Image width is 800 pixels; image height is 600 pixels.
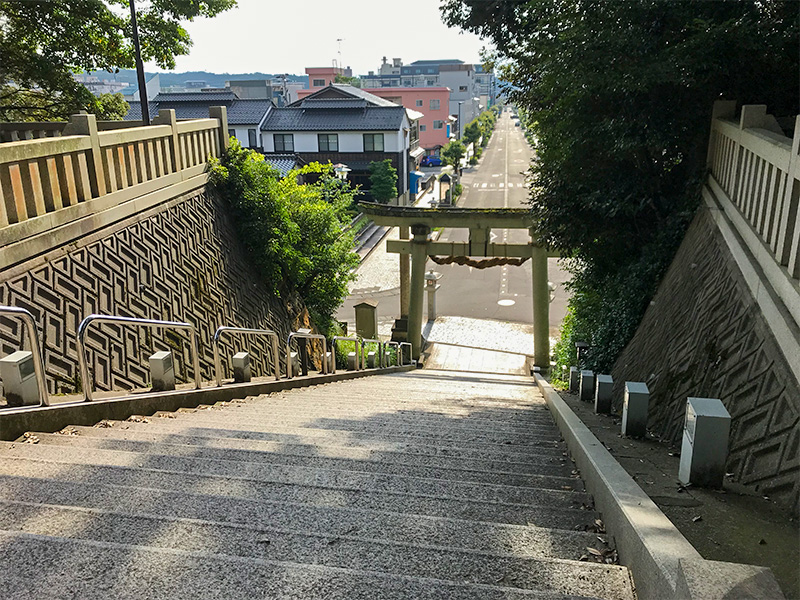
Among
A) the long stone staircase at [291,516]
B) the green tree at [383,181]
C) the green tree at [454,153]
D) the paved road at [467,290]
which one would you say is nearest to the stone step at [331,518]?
the long stone staircase at [291,516]

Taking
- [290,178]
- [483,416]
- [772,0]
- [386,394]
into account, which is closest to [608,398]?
[483,416]

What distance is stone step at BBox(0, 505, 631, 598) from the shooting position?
7.34 feet

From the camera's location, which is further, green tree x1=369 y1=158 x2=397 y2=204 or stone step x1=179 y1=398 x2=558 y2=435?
green tree x1=369 y1=158 x2=397 y2=204

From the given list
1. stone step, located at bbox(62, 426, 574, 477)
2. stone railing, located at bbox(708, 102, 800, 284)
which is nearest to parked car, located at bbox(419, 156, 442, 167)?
stone railing, located at bbox(708, 102, 800, 284)

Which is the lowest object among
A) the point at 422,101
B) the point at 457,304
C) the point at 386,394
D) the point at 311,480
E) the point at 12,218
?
the point at 457,304

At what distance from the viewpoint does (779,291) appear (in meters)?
4.18

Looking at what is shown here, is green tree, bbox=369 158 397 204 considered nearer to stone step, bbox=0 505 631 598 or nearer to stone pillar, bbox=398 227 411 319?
stone pillar, bbox=398 227 411 319

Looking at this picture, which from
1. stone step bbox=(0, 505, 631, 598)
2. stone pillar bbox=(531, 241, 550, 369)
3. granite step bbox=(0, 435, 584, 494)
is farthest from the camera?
stone pillar bbox=(531, 241, 550, 369)

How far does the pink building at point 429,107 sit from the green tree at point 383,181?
29.0m

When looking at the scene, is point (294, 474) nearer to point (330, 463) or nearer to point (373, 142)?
point (330, 463)

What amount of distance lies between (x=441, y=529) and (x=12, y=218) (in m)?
5.42

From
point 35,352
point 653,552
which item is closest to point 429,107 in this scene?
point 35,352

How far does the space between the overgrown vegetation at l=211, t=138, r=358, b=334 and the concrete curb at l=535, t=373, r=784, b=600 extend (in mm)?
8226

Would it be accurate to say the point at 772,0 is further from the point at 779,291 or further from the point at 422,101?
the point at 422,101
